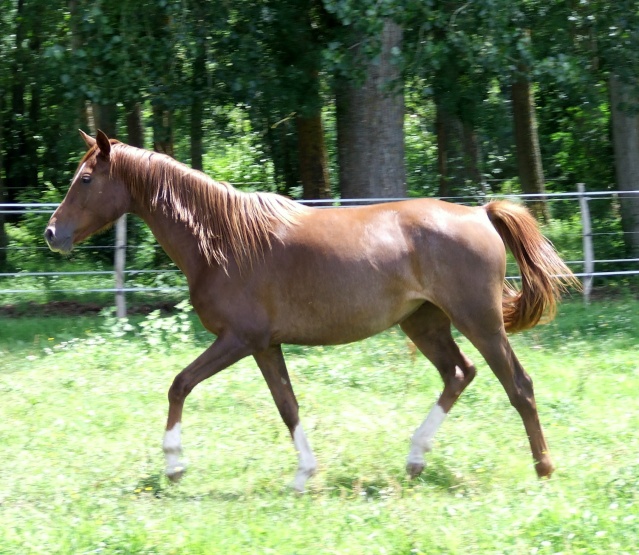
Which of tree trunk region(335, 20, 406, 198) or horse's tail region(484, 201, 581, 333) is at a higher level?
tree trunk region(335, 20, 406, 198)

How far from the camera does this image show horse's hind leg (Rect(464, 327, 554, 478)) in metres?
5.47

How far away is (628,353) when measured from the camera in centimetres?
823

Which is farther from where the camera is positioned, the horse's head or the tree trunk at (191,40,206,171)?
the tree trunk at (191,40,206,171)

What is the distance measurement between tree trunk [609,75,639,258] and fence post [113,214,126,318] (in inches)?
271

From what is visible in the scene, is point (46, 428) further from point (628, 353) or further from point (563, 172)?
point (563, 172)

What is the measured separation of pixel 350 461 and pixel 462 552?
174cm

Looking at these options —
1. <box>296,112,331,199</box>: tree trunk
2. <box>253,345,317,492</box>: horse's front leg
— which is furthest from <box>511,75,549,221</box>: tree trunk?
<box>253,345,317,492</box>: horse's front leg

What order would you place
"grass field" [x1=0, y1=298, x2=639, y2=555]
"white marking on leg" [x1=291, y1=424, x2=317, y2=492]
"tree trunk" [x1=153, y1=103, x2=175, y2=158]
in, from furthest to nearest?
"tree trunk" [x1=153, y1=103, x2=175, y2=158] → "white marking on leg" [x1=291, y1=424, x2=317, y2=492] → "grass field" [x1=0, y1=298, x2=639, y2=555]

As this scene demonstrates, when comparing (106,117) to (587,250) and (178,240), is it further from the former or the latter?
(178,240)

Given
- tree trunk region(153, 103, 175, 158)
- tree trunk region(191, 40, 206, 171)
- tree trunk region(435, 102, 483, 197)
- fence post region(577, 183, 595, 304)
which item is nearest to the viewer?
fence post region(577, 183, 595, 304)

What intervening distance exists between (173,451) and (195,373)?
496mm

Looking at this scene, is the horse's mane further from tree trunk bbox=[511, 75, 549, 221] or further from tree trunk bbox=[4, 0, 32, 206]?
tree trunk bbox=[4, 0, 32, 206]

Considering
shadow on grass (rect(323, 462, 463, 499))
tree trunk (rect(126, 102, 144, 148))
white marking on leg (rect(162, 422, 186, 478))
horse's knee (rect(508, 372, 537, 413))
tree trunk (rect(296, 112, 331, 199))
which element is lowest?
shadow on grass (rect(323, 462, 463, 499))

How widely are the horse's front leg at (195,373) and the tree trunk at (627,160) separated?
8.62 m
